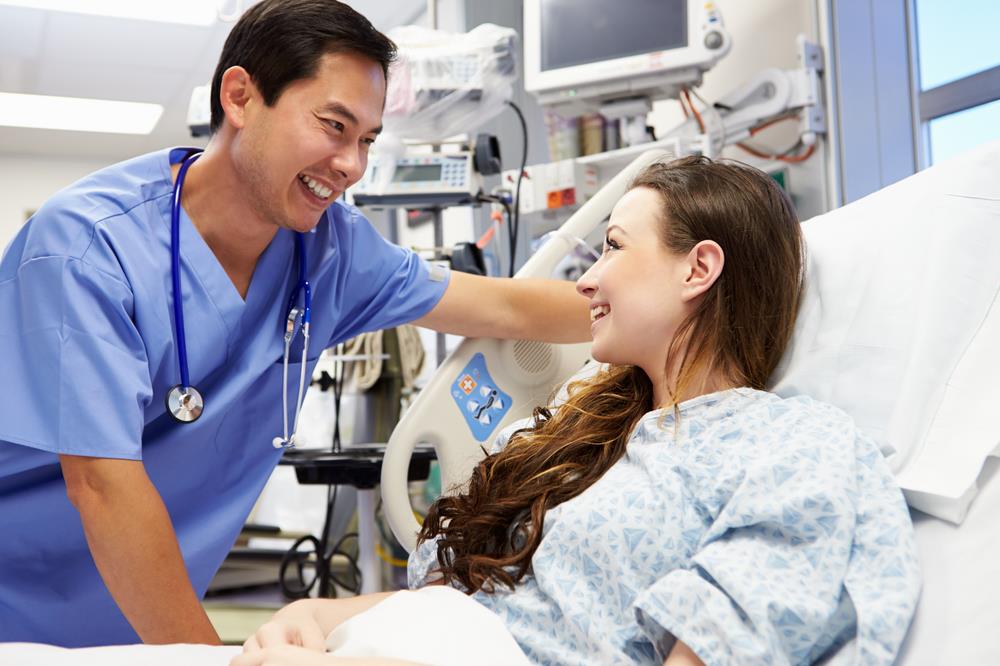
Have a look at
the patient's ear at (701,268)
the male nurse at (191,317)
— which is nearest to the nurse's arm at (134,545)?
the male nurse at (191,317)

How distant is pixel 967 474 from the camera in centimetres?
93

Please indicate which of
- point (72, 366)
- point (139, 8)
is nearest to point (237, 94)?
point (72, 366)

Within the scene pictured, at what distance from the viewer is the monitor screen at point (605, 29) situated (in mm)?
2709

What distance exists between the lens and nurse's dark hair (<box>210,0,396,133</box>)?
1.34 metres

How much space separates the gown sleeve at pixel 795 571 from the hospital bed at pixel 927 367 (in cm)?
4

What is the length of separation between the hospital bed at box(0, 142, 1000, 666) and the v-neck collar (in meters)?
0.57

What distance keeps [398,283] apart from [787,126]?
1.87 metres

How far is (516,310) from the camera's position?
153cm

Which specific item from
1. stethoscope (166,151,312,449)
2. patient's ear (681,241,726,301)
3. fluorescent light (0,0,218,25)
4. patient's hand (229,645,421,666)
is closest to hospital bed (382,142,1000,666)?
patient's ear (681,241,726,301)

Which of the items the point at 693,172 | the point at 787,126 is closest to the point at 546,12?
the point at 787,126

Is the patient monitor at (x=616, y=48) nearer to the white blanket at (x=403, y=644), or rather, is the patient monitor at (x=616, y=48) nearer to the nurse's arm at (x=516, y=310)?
the nurse's arm at (x=516, y=310)

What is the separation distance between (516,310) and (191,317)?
1.68 ft

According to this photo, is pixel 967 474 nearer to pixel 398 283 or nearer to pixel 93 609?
pixel 398 283

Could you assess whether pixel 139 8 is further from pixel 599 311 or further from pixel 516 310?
pixel 599 311
